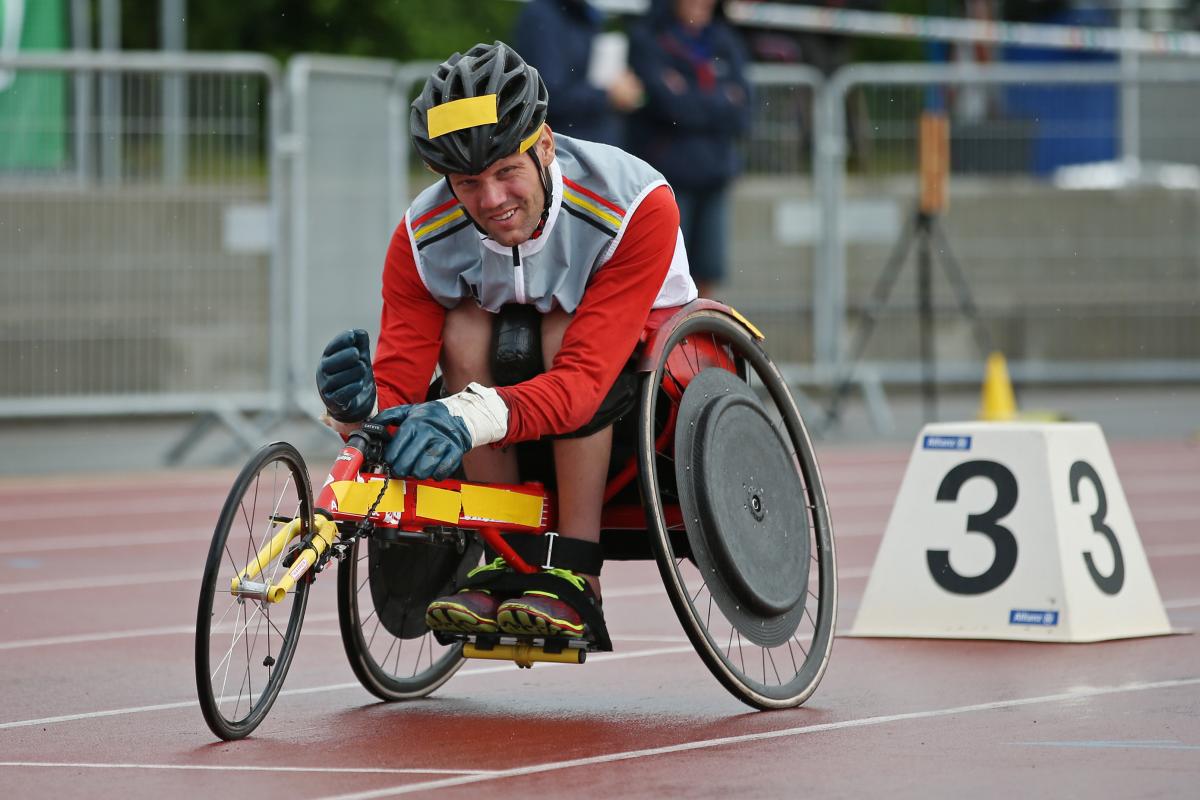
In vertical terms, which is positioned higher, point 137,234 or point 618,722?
point 137,234

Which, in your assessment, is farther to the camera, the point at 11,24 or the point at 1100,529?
the point at 11,24

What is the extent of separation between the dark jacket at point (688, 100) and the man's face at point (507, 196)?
286 inches

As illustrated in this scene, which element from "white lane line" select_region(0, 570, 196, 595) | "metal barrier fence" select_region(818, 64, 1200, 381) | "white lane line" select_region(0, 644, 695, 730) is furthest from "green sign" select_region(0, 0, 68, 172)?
"white lane line" select_region(0, 644, 695, 730)

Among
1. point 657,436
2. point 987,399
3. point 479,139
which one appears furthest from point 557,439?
point 987,399

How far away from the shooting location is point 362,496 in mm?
4906

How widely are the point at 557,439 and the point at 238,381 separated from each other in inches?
323

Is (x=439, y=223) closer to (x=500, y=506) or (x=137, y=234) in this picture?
(x=500, y=506)

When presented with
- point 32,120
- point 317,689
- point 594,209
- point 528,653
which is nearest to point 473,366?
point 594,209

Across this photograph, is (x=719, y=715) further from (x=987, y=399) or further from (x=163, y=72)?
(x=163, y=72)

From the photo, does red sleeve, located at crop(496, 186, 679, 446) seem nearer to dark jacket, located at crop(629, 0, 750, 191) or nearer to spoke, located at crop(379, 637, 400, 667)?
spoke, located at crop(379, 637, 400, 667)

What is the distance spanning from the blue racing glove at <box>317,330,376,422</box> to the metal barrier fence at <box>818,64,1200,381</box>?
33.4 feet

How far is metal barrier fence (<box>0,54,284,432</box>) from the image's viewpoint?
1283cm

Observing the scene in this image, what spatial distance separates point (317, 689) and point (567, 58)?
22.0ft

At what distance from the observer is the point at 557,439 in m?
5.30
